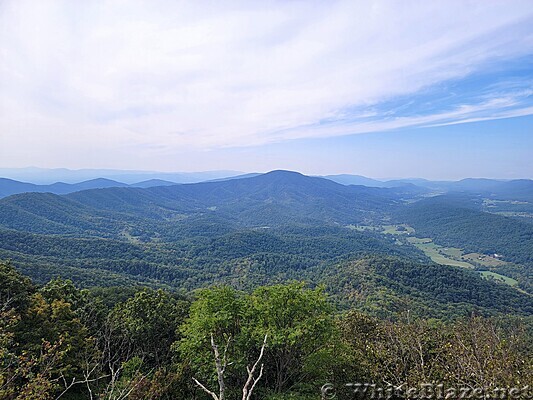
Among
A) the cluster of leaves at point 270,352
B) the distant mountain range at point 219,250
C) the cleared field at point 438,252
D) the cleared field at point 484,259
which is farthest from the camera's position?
the cleared field at point 438,252

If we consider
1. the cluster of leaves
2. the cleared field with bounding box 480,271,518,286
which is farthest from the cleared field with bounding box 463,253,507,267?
the cluster of leaves

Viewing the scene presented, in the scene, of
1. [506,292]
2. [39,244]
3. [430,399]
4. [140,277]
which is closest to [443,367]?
[430,399]

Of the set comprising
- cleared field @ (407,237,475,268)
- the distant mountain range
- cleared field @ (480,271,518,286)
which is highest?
the distant mountain range

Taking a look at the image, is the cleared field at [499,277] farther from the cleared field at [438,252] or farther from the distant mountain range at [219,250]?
the cleared field at [438,252]

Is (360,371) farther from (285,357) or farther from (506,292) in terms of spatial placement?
(506,292)

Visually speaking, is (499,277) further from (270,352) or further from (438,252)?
(270,352)

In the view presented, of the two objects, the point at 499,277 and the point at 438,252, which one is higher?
the point at 499,277

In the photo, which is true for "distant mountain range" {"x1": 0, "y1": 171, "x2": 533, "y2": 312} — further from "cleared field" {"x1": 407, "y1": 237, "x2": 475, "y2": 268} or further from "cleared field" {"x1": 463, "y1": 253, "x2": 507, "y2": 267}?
"cleared field" {"x1": 407, "y1": 237, "x2": 475, "y2": 268}

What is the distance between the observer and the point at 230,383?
11930mm

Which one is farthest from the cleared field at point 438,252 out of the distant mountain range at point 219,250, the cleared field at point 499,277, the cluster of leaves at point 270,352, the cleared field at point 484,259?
the cluster of leaves at point 270,352

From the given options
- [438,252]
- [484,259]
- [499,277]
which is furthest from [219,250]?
[484,259]

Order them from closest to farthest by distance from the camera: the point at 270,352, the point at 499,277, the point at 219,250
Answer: the point at 270,352 → the point at 499,277 → the point at 219,250

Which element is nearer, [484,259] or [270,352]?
[270,352]

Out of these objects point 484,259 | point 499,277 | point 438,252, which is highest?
point 499,277
